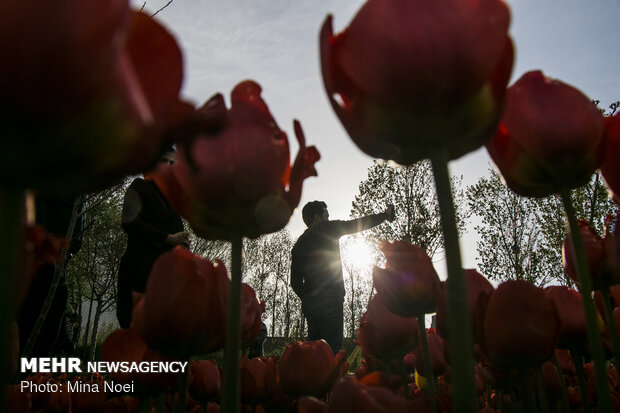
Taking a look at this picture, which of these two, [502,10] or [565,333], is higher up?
[502,10]

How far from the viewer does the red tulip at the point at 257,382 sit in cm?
98

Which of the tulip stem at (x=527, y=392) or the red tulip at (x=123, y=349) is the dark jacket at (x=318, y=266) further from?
the tulip stem at (x=527, y=392)

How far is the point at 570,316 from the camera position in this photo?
889mm

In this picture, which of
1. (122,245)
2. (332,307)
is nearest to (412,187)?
(122,245)

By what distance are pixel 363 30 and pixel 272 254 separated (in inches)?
1200

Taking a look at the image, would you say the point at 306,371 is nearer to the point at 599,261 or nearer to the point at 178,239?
the point at 599,261

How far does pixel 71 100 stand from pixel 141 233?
2851 mm

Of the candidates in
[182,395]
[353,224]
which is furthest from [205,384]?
[353,224]

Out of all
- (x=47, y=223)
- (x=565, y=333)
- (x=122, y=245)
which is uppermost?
(x=122, y=245)

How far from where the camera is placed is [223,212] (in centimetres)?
50

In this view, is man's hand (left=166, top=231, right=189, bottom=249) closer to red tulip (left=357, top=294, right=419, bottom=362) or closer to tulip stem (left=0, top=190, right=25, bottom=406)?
red tulip (left=357, top=294, right=419, bottom=362)

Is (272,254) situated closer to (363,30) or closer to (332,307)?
(332,307)

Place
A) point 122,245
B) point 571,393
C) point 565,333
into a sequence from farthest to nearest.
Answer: point 122,245 < point 571,393 < point 565,333

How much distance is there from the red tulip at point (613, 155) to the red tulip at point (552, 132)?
1.0 inches
